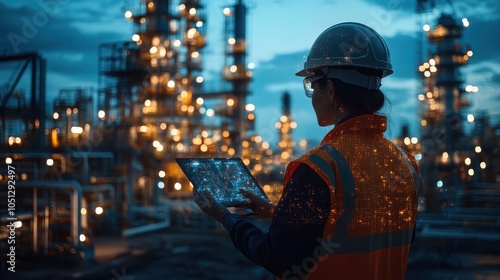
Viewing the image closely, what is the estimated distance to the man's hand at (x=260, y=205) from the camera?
6.46 feet

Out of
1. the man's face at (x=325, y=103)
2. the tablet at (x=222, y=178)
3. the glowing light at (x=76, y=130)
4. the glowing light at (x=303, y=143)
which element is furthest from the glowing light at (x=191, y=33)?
the man's face at (x=325, y=103)

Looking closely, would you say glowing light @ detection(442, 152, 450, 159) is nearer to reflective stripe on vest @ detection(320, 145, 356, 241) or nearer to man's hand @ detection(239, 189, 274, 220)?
man's hand @ detection(239, 189, 274, 220)

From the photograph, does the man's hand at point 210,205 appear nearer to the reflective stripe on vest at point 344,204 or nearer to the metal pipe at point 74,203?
the reflective stripe on vest at point 344,204

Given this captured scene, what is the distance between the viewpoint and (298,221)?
57.7 inches

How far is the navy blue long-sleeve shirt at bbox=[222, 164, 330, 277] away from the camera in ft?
4.79

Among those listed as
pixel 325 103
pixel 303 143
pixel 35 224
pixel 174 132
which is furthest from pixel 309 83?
pixel 174 132

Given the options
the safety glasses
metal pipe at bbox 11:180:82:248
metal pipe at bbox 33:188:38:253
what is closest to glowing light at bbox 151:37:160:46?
→ metal pipe at bbox 11:180:82:248

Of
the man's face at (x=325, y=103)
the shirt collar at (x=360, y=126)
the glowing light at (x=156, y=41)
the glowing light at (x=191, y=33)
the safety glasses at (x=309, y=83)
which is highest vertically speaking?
the glowing light at (x=191, y=33)

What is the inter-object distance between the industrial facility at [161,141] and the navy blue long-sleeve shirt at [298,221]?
Result: 0.75m

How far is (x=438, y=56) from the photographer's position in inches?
763

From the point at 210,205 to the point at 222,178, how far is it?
0.18 metres

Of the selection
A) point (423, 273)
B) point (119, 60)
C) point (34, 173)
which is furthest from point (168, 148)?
point (423, 273)

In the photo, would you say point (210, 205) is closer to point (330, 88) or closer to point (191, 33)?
point (330, 88)

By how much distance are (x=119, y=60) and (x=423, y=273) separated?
11.3m
